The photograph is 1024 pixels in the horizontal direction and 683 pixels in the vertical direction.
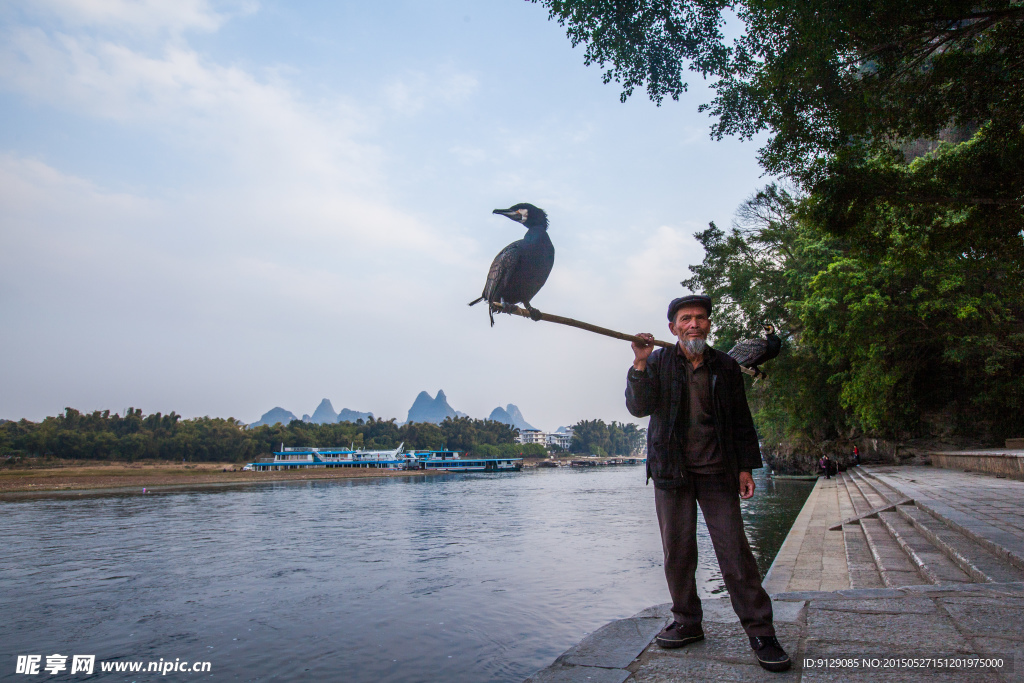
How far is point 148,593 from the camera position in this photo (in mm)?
8656

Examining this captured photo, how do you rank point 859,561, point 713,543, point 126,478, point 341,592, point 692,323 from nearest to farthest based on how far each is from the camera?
point 713,543 → point 692,323 → point 859,561 → point 341,592 → point 126,478

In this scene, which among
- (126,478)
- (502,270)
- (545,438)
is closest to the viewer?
(502,270)

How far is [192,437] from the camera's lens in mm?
82125

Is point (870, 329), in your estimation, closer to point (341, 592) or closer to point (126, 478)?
point (341, 592)

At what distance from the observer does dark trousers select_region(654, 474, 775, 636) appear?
2.36 metres

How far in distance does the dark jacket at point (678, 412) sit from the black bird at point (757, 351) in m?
→ 0.79

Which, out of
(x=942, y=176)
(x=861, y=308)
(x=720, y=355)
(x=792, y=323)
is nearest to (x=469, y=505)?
(x=792, y=323)

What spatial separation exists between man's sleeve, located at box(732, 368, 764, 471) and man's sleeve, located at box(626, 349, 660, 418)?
35 centimetres

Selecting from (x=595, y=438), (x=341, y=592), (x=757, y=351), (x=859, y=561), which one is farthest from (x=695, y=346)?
(x=595, y=438)

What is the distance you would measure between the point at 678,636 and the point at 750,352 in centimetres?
194

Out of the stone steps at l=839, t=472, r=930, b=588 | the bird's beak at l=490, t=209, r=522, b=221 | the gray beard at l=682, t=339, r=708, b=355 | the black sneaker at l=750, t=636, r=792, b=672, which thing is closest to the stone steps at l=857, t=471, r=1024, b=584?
the stone steps at l=839, t=472, r=930, b=588

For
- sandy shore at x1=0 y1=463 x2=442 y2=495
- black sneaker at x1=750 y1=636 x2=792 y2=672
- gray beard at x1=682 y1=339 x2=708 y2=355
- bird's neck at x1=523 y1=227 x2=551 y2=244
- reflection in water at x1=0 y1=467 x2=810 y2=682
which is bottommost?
sandy shore at x1=0 y1=463 x2=442 y2=495

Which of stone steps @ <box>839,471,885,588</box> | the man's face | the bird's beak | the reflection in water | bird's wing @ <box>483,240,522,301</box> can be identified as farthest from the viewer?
the reflection in water

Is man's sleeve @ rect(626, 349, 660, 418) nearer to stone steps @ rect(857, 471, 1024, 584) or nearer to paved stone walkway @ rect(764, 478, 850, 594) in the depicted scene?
stone steps @ rect(857, 471, 1024, 584)
